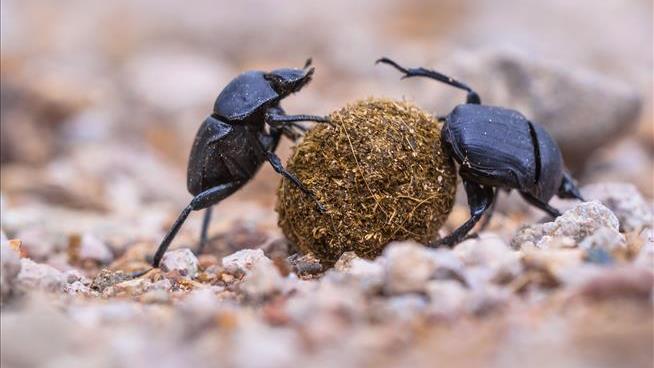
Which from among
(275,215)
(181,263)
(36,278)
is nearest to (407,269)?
(36,278)

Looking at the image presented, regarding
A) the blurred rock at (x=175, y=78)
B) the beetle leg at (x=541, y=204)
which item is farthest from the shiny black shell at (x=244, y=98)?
the blurred rock at (x=175, y=78)

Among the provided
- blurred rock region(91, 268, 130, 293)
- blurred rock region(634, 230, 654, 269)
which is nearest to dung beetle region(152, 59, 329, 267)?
blurred rock region(91, 268, 130, 293)

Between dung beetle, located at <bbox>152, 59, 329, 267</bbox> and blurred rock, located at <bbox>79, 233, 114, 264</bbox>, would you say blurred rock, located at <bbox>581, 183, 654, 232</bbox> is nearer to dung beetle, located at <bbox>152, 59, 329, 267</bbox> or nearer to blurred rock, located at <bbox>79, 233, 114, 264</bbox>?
dung beetle, located at <bbox>152, 59, 329, 267</bbox>

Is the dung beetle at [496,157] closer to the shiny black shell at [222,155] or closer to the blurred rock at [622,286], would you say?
the shiny black shell at [222,155]

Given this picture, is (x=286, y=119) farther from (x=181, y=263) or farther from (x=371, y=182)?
(x=181, y=263)

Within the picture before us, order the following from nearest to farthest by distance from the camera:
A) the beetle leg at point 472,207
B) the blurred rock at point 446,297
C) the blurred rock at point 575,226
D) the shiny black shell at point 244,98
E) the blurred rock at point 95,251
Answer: the blurred rock at point 446,297 → the blurred rock at point 575,226 → the beetle leg at point 472,207 → the shiny black shell at point 244,98 → the blurred rock at point 95,251

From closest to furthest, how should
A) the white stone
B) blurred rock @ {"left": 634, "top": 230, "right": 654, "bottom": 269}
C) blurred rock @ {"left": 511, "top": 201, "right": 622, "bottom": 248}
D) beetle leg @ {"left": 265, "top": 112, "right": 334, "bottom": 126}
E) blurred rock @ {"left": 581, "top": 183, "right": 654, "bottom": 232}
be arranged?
blurred rock @ {"left": 634, "top": 230, "right": 654, "bottom": 269} < blurred rock @ {"left": 511, "top": 201, "right": 622, "bottom": 248} < the white stone < beetle leg @ {"left": 265, "top": 112, "right": 334, "bottom": 126} < blurred rock @ {"left": 581, "top": 183, "right": 654, "bottom": 232}

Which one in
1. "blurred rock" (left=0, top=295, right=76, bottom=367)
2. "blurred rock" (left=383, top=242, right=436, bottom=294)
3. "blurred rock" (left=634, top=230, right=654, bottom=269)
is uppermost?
"blurred rock" (left=0, top=295, right=76, bottom=367)
